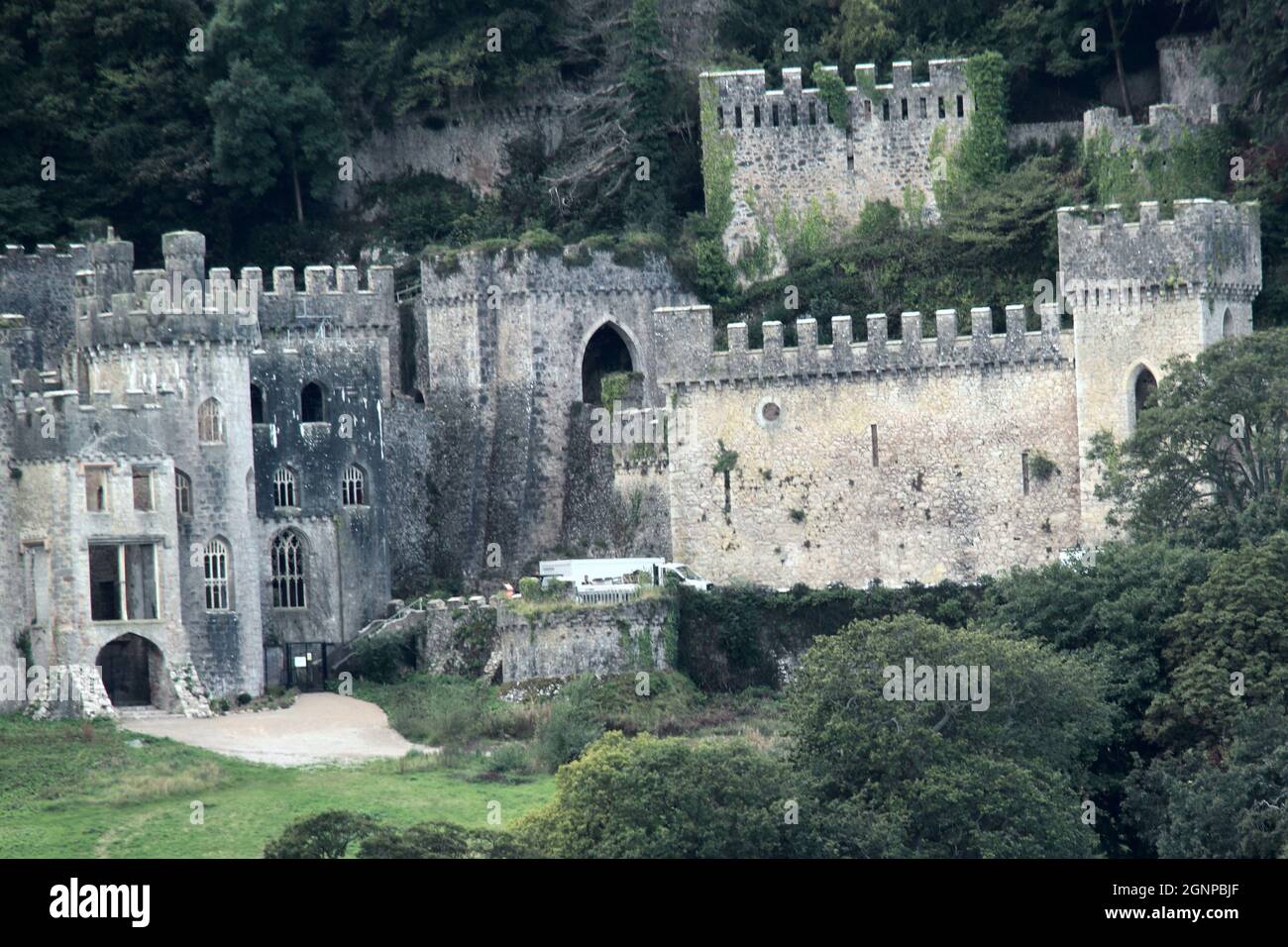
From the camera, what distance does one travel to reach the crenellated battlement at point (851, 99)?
70.6 meters

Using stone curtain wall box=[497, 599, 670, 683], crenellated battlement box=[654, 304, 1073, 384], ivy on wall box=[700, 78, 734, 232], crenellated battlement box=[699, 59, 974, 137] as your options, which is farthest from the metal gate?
crenellated battlement box=[699, 59, 974, 137]

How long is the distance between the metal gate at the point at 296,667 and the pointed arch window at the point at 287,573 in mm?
1275

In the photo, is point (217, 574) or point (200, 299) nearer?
point (217, 574)

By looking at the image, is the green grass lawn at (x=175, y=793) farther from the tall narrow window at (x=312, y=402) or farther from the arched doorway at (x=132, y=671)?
the tall narrow window at (x=312, y=402)

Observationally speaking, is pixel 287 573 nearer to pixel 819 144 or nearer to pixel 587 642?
pixel 587 642

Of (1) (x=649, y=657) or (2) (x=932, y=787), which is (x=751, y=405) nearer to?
(1) (x=649, y=657)

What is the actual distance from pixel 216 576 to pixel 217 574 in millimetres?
53

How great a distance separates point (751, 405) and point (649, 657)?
658cm

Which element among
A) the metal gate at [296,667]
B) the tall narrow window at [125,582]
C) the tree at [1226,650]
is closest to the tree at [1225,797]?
the tree at [1226,650]

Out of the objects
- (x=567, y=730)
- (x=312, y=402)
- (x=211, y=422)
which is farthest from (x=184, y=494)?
(x=567, y=730)

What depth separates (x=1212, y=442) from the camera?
197 feet

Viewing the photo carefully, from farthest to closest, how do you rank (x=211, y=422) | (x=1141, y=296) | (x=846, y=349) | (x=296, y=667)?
1. (x=846, y=349)
2. (x=296, y=667)
3. (x=211, y=422)
4. (x=1141, y=296)

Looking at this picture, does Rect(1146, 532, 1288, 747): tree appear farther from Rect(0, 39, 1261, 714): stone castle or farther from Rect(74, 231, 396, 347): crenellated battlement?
Rect(74, 231, 396, 347): crenellated battlement

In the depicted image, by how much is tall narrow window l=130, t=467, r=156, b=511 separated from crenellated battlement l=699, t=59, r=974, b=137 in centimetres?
1721
